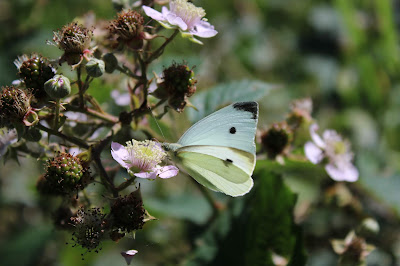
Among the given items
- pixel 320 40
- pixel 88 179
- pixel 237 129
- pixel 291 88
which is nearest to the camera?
pixel 88 179

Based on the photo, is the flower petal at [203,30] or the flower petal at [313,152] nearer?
the flower petal at [203,30]

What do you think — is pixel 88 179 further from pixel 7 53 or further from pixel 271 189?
pixel 7 53

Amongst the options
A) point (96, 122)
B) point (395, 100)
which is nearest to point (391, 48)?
point (395, 100)

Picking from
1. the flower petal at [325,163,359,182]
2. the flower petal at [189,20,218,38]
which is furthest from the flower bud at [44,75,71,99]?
the flower petal at [325,163,359,182]

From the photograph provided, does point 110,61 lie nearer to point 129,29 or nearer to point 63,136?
point 129,29

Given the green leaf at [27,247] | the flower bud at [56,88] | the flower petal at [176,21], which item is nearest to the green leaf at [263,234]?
the flower petal at [176,21]

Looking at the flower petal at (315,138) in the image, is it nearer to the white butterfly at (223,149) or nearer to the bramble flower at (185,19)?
the white butterfly at (223,149)

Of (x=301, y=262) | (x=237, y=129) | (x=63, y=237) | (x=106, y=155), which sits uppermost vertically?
(x=237, y=129)
